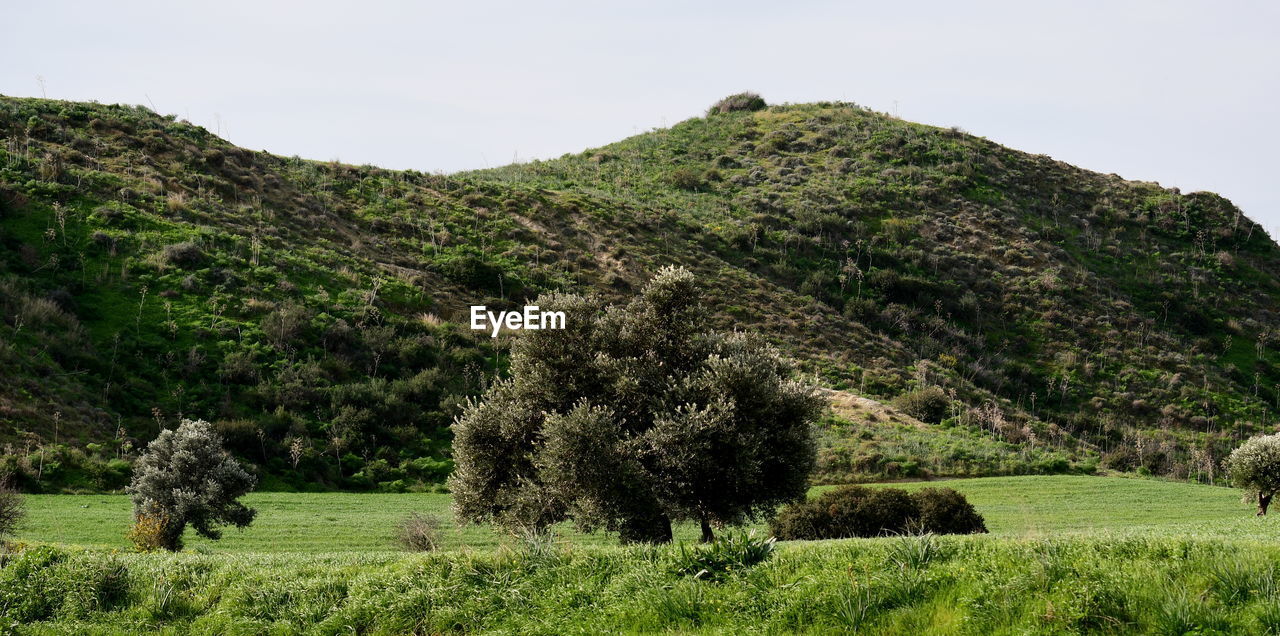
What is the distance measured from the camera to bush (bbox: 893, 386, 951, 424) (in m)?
58.8

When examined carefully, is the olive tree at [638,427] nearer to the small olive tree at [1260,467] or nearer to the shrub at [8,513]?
the shrub at [8,513]

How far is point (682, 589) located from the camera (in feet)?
36.0

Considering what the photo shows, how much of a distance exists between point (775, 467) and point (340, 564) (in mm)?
11626

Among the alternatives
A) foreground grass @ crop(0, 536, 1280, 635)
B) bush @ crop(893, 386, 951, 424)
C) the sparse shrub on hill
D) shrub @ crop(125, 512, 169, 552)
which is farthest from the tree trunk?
the sparse shrub on hill

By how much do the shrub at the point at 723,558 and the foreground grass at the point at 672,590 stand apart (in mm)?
166

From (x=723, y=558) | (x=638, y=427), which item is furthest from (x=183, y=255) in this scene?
(x=723, y=558)

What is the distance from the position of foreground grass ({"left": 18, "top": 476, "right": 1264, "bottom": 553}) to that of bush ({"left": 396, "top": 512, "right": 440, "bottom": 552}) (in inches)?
22.7

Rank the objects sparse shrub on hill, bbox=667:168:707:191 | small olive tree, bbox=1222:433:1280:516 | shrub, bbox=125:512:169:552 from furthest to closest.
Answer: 1. sparse shrub on hill, bbox=667:168:707:191
2. small olive tree, bbox=1222:433:1280:516
3. shrub, bbox=125:512:169:552

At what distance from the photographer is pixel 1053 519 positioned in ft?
110

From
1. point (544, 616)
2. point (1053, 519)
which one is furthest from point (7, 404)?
point (1053, 519)

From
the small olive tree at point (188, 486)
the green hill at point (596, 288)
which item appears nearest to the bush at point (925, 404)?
the green hill at point (596, 288)

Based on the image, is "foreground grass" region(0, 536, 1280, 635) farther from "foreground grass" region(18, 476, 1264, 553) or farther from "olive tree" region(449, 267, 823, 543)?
"foreground grass" region(18, 476, 1264, 553)

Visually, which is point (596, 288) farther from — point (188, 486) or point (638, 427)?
point (638, 427)

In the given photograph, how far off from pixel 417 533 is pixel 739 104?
134 metres
